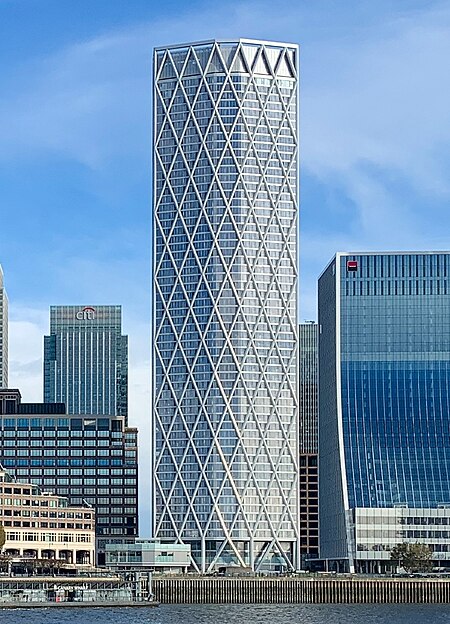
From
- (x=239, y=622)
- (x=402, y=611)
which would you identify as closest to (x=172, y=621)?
(x=239, y=622)

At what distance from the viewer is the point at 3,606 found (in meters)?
180

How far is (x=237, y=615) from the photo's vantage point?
174000 millimetres

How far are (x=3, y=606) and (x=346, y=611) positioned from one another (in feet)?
140

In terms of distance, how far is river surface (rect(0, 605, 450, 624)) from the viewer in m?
160

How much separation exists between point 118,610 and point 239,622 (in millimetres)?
26431

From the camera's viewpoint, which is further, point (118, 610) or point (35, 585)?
point (35, 585)

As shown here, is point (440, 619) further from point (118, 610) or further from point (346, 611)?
point (118, 610)

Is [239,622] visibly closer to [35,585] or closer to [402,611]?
[402,611]

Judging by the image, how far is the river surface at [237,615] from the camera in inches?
6309

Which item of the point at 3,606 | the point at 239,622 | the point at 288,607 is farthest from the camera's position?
the point at 288,607

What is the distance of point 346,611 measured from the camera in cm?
18562

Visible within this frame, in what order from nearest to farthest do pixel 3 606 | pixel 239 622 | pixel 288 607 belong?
1. pixel 239 622
2. pixel 3 606
3. pixel 288 607

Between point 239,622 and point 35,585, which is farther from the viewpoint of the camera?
point 35,585

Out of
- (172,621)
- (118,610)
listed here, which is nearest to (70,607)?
(118,610)
